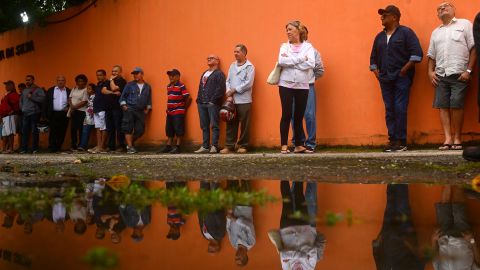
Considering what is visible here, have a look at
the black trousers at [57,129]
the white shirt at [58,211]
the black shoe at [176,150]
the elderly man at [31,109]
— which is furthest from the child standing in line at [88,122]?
the white shirt at [58,211]

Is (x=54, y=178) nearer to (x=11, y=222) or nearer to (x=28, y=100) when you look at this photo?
(x=11, y=222)

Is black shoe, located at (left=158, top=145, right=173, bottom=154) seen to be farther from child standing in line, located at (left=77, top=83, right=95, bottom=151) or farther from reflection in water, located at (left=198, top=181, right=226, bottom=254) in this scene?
reflection in water, located at (left=198, top=181, right=226, bottom=254)

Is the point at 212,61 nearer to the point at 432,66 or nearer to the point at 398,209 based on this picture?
the point at 432,66


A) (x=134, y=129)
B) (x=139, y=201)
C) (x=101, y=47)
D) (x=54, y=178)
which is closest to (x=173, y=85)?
(x=134, y=129)

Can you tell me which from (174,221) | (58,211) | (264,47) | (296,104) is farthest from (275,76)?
(174,221)

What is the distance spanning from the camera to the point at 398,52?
26.1 feet

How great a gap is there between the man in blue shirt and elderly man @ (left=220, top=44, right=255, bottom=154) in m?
2.24

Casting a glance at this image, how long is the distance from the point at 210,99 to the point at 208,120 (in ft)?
1.39

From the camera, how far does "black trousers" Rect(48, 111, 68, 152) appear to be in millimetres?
13305

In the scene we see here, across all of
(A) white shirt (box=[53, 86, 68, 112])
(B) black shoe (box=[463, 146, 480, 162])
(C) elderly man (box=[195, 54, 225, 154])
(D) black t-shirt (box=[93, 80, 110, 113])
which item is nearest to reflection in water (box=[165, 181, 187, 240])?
(B) black shoe (box=[463, 146, 480, 162])

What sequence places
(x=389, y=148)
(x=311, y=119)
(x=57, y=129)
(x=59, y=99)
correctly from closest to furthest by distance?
(x=389, y=148)
(x=311, y=119)
(x=59, y=99)
(x=57, y=129)

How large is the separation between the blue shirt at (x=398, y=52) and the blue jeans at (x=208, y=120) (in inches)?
117

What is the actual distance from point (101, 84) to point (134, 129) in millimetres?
1249

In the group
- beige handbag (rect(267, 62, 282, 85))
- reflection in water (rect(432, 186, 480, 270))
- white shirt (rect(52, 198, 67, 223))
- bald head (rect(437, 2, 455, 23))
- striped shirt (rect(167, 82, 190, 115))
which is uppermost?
bald head (rect(437, 2, 455, 23))
